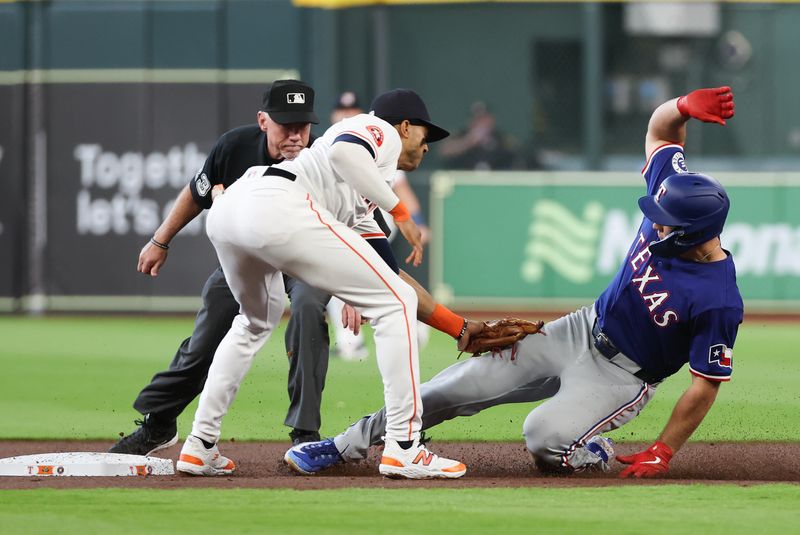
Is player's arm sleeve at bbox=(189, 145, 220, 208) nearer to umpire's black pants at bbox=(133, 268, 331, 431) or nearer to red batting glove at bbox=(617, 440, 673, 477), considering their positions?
umpire's black pants at bbox=(133, 268, 331, 431)

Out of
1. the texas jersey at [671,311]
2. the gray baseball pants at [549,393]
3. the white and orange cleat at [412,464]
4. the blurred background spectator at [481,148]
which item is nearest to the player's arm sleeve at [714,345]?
the texas jersey at [671,311]

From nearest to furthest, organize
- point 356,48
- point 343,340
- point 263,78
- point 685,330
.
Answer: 1. point 685,330
2. point 343,340
3. point 263,78
4. point 356,48

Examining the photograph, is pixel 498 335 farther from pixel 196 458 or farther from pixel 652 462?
pixel 196 458

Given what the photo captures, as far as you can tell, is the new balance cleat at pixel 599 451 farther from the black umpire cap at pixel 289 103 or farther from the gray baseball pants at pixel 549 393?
the black umpire cap at pixel 289 103

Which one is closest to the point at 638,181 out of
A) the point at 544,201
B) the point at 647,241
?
the point at 544,201

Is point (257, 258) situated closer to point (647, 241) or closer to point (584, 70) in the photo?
point (647, 241)
